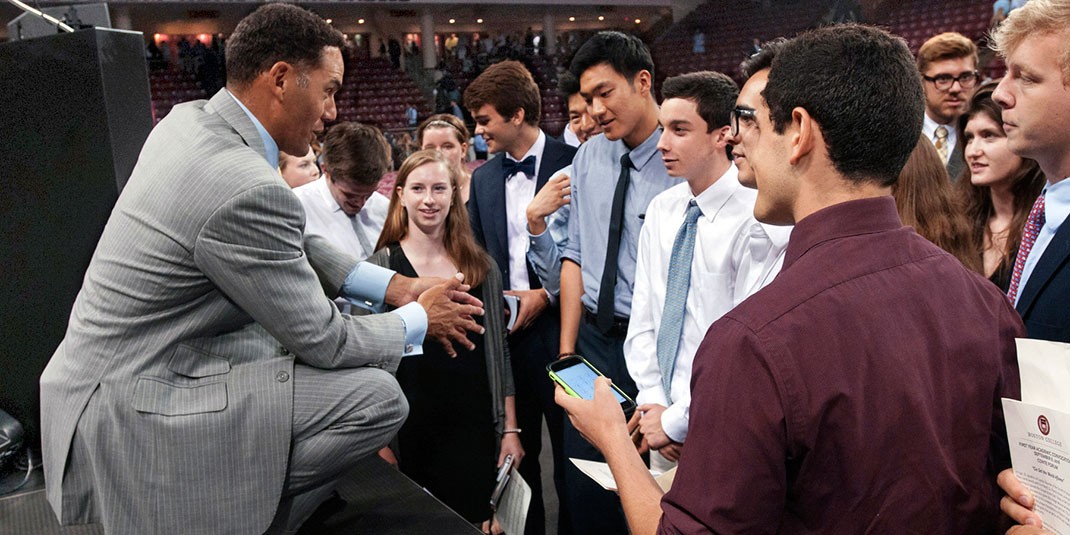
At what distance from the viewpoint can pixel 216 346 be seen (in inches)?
64.0

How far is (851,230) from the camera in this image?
884mm

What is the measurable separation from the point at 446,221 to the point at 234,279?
1154mm

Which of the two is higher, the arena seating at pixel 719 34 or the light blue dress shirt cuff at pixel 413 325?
the arena seating at pixel 719 34

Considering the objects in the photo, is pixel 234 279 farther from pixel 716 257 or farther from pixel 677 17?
pixel 677 17

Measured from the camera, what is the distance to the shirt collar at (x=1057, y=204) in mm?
1287

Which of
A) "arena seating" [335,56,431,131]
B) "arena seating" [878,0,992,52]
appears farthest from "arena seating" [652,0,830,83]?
"arena seating" [335,56,431,131]

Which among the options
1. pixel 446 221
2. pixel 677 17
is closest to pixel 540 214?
pixel 446 221

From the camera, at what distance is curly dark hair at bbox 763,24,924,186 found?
35.0 inches

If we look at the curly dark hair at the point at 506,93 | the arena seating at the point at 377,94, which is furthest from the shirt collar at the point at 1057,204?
the arena seating at the point at 377,94

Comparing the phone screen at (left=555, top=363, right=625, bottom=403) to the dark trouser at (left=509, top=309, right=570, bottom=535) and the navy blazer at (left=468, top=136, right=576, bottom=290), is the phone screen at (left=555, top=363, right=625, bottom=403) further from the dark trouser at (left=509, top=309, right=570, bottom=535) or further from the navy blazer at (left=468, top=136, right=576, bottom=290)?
the navy blazer at (left=468, top=136, right=576, bottom=290)

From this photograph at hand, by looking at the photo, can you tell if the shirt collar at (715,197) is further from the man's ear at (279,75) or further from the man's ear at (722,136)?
the man's ear at (279,75)

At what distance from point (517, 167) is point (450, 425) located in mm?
1016

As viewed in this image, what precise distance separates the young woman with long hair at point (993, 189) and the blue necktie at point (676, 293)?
922mm

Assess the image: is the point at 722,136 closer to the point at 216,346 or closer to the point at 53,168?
the point at 216,346
